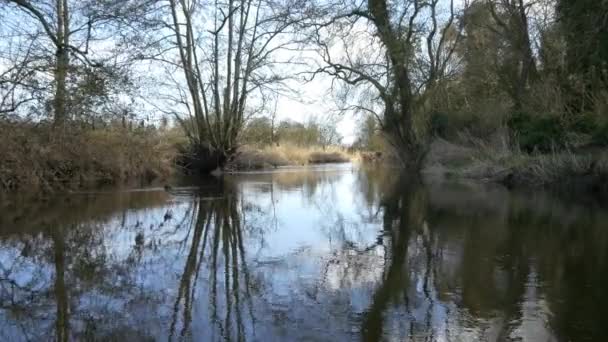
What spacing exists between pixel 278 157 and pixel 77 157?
20569 millimetres

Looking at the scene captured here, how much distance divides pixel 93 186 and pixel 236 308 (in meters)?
13.7

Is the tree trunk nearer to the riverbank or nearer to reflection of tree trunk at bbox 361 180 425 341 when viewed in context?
reflection of tree trunk at bbox 361 180 425 341

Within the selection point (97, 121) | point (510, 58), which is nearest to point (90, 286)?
point (97, 121)

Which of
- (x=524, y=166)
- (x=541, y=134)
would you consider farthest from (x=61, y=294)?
(x=541, y=134)

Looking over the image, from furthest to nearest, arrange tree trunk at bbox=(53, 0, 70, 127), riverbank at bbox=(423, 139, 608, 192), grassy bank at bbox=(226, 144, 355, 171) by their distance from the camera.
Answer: grassy bank at bbox=(226, 144, 355, 171) → riverbank at bbox=(423, 139, 608, 192) → tree trunk at bbox=(53, 0, 70, 127)

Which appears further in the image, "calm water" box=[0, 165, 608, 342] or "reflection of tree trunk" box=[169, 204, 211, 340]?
"reflection of tree trunk" box=[169, 204, 211, 340]

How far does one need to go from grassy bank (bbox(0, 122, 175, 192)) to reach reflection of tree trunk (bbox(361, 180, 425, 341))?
8568mm

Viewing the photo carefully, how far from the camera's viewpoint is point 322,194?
1421 centimetres

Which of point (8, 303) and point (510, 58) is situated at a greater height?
point (510, 58)

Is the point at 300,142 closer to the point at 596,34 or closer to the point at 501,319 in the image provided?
the point at 596,34

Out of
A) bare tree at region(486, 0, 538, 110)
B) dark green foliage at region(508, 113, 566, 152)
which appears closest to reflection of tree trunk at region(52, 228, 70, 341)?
dark green foliage at region(508, 113, 566, 152)

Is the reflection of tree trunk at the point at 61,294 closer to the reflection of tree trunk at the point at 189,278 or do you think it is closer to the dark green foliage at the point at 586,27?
the reflection of tree trunk at the point at 189,278

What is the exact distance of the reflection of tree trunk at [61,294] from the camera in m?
3.52

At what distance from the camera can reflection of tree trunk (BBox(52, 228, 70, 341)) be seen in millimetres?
3518
